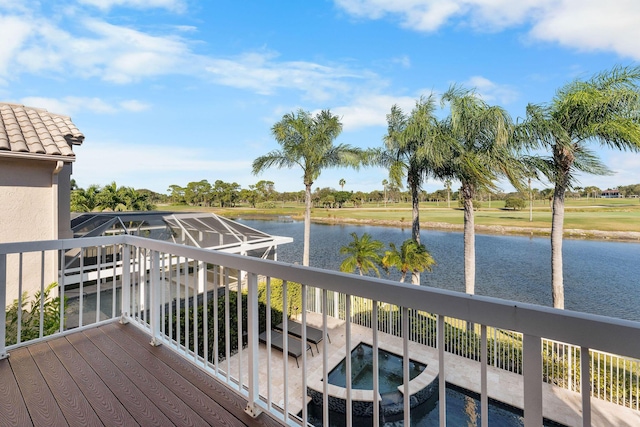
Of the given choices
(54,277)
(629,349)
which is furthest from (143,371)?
(54,277)

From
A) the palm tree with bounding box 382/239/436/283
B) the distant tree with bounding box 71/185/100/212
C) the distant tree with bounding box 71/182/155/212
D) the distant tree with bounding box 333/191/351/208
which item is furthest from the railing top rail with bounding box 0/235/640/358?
the distant tree with bounding box 333/191/351/208

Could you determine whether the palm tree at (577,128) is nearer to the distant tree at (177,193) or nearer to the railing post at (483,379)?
the railing post at (483,379)

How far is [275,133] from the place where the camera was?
14797mm

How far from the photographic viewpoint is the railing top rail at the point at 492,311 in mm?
741

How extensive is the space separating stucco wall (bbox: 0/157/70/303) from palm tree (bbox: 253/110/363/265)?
10306 millimetres

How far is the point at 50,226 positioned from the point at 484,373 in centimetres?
650

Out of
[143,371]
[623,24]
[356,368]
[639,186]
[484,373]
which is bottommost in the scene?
[356,368]

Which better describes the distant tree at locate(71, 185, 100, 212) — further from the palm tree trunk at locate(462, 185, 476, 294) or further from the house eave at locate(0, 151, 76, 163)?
the palm tree trunk at locate(462, 185, 476, 294)

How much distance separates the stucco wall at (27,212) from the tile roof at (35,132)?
265 millimetres

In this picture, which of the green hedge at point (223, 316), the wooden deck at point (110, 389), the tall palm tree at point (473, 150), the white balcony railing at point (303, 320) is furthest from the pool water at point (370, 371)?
the tall palm tree at point (473, 150)

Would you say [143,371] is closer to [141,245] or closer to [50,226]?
[141,245]

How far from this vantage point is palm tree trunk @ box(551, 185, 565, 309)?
34.9 ft

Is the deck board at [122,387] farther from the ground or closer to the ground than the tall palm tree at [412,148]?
closer to the ground

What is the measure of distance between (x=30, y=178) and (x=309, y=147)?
11.0m
